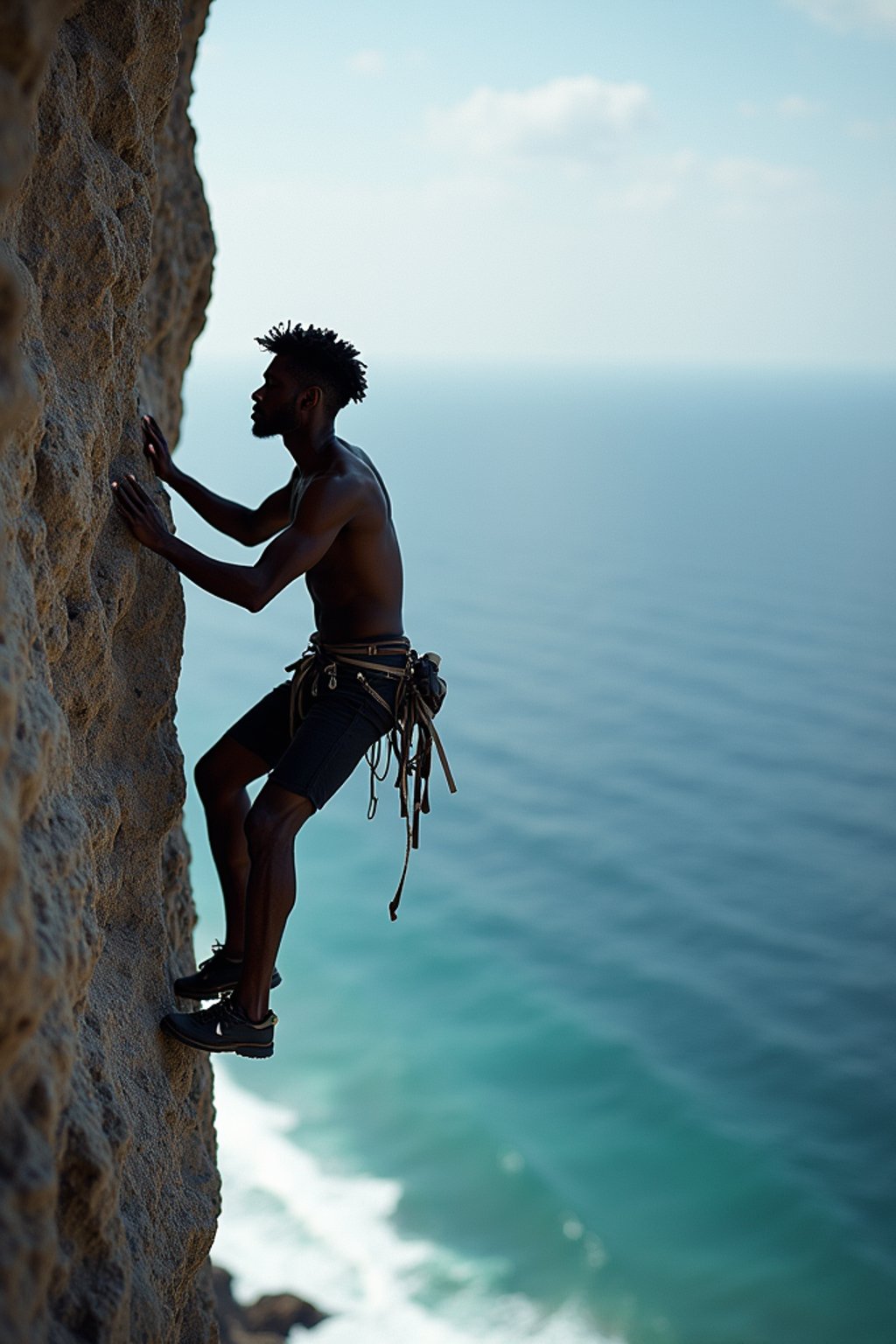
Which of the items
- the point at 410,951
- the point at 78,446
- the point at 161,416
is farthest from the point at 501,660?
the point at 78,446

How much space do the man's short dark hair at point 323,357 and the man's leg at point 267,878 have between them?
56.4 inches

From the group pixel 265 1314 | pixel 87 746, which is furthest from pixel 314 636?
pixel 265 1314

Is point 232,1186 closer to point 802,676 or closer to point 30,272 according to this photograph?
point 30,272

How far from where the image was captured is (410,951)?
30562 millimetres

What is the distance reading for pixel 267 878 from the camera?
466 cm

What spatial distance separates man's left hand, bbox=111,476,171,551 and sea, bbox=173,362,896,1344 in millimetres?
14610

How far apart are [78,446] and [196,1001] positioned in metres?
2.32

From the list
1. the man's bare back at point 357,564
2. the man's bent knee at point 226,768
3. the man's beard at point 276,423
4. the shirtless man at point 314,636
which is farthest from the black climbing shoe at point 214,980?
the man's beard at point 276,423

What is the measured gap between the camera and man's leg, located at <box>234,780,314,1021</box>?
4664 mm

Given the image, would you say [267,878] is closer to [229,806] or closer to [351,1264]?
[229,806]

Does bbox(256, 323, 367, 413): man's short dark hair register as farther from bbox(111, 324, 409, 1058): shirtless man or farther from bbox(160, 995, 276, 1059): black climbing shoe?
bbox(160, 995, 276, 1059): black climbing shoe

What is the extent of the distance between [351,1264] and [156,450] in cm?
1631

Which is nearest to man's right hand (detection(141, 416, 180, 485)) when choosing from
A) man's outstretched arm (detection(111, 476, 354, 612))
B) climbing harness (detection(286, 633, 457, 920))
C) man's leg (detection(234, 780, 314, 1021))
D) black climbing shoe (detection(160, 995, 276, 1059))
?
man's outstretched arm (detection(111, 476, 354, 612))

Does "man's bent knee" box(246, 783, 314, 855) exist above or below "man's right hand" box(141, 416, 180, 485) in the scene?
below
